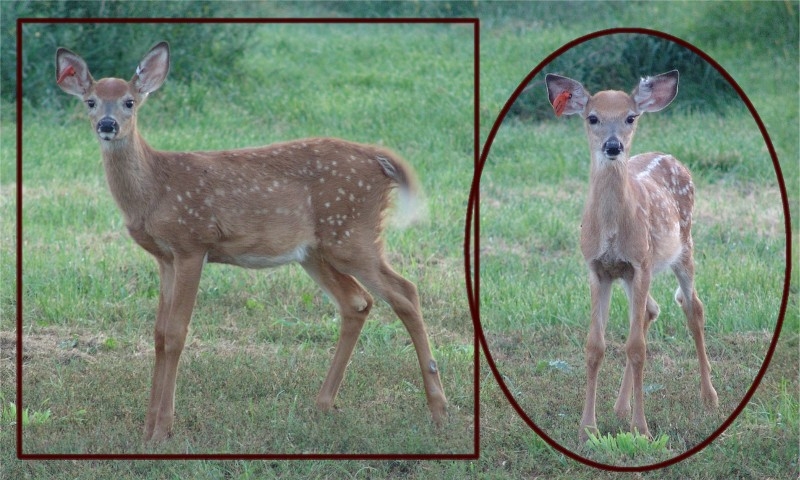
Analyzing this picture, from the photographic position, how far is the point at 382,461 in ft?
18.6

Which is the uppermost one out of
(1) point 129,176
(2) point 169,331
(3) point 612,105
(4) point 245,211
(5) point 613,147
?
(3) point 612,105

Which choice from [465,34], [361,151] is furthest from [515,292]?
[465,34]

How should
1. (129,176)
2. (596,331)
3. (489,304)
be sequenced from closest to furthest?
1. (596,331)
2. (129,176)
3. (489,304)

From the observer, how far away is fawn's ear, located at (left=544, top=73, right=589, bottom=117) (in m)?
4.71

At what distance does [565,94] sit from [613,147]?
272mm

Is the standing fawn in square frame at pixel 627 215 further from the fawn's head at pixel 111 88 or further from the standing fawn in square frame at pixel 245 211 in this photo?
the fawn's head at pixel 111 88

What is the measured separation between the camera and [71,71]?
5.14 meters

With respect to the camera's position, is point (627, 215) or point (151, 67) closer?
point (627, 215)

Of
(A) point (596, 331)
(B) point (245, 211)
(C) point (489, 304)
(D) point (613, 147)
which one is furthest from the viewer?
(C) point (489, 304)

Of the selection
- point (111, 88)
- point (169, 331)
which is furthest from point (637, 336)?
point (111, 88)

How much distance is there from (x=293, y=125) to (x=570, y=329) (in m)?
2.41

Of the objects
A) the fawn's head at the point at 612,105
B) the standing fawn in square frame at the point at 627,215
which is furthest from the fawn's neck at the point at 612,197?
the fawn's head at the point at 612,105

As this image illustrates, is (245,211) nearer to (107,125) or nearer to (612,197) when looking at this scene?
(107,125)

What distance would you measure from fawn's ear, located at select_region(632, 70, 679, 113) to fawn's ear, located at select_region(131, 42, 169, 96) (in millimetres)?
1976
